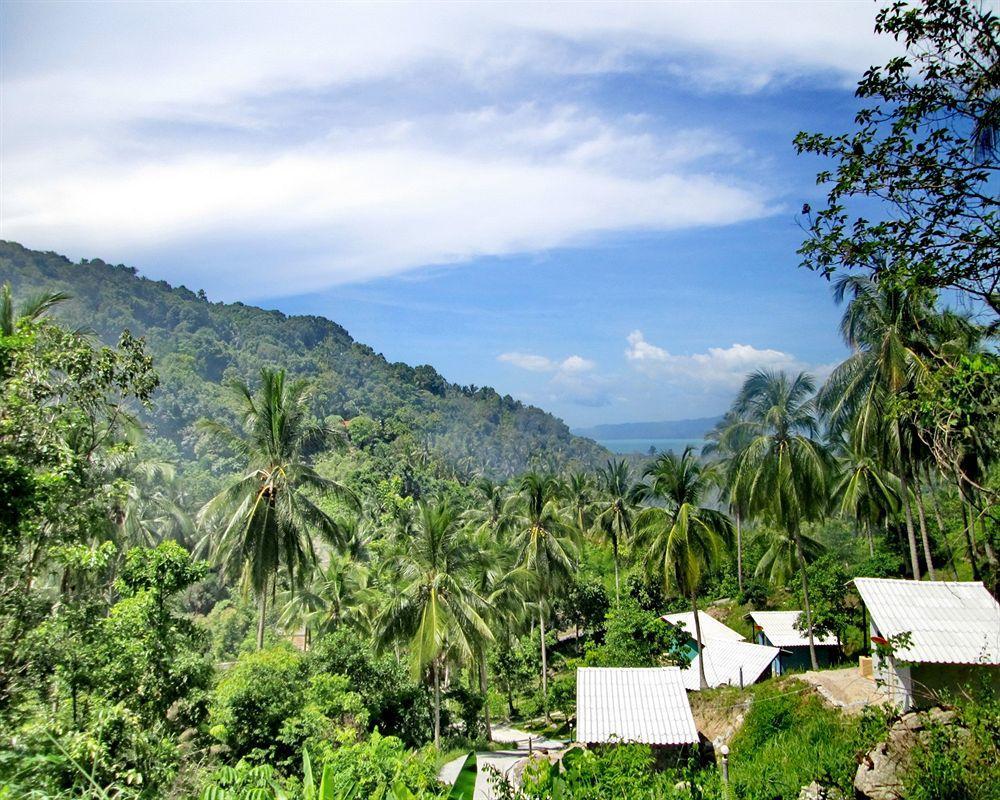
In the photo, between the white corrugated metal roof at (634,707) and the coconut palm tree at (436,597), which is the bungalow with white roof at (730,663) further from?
the coconut palm tree at (436,597)

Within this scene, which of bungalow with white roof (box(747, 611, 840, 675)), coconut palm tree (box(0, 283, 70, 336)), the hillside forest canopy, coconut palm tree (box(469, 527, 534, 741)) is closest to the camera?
the hillside forest canopy

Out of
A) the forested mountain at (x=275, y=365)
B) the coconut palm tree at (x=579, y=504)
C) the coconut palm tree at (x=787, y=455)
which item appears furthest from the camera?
the forested mountain at (x=275, y=365)

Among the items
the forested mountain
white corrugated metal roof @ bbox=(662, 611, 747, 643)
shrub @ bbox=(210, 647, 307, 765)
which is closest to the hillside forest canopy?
shrub @ bbox=(210, 647, 307, 765)

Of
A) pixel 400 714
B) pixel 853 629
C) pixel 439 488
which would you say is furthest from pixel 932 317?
pixel 439 488

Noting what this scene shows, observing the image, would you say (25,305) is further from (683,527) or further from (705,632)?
(705,632)

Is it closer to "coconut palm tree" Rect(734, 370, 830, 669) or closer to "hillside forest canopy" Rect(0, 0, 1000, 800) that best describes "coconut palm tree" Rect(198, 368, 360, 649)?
"hillside forest canopy" Rect(0, 0, 1000, 800)

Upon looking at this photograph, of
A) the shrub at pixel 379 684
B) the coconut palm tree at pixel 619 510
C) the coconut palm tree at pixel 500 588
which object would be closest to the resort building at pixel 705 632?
the coconut palm tree at pixel 500 588

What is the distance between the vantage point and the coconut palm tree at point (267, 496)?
1628 centimetres

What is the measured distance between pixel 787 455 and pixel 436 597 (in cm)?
1127

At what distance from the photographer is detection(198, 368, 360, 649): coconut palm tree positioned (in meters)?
16.3

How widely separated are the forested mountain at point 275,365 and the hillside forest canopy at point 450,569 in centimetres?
9116

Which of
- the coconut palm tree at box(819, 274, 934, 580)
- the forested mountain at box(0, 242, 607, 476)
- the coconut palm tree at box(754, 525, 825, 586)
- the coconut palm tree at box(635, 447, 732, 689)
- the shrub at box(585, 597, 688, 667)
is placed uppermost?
the forested mountain at box(0, 242, 607, 476)

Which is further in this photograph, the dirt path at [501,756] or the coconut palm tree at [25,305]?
the dirt path at [501,756]

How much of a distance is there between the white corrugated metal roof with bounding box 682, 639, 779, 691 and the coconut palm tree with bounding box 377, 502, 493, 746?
751 cm
